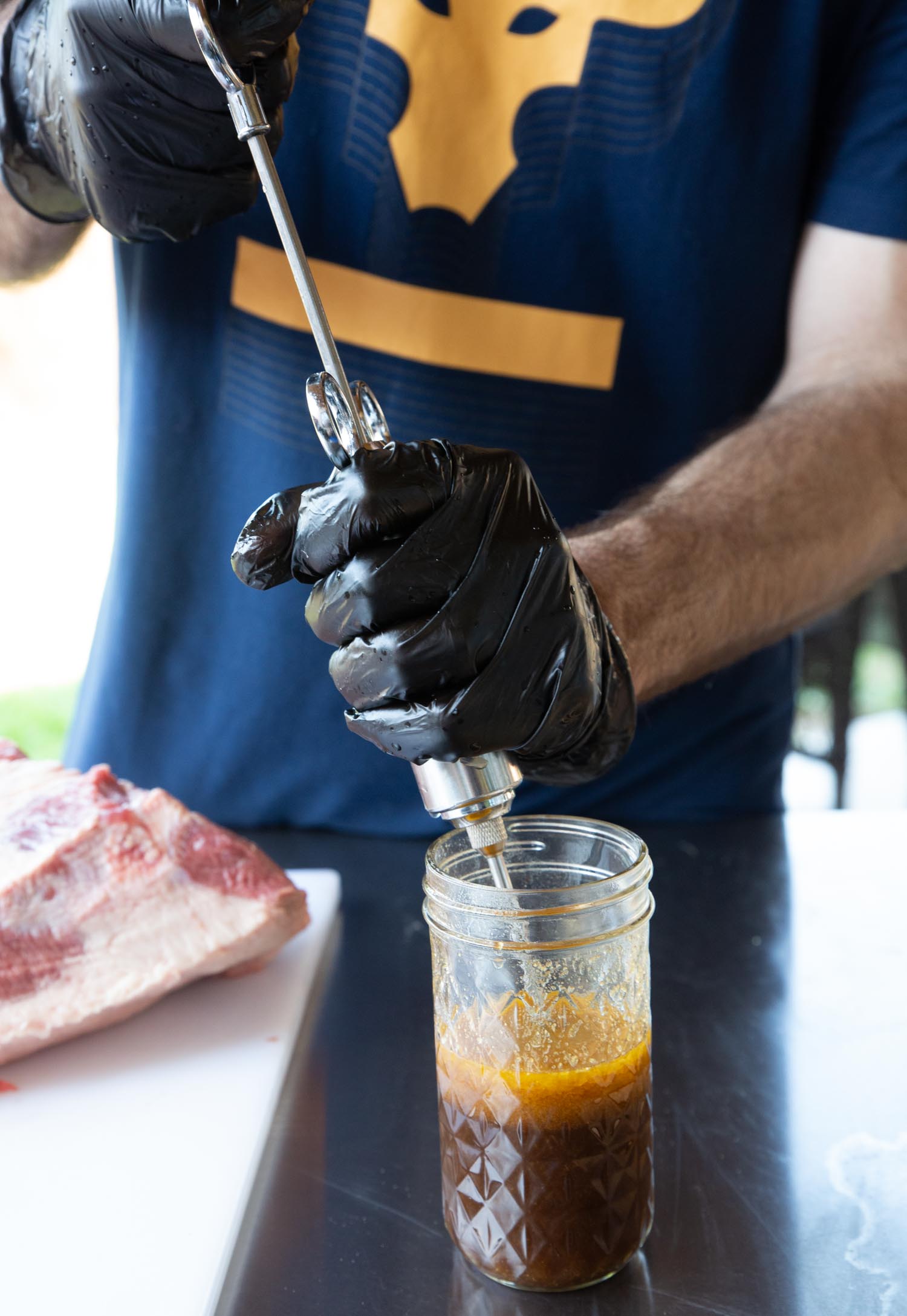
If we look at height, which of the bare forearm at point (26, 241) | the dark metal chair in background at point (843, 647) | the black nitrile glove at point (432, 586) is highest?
the bare forearm at point (26, 241)

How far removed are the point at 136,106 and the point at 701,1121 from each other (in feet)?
3.32

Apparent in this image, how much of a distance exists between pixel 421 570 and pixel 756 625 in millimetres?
744

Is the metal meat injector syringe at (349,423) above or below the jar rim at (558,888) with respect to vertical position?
above

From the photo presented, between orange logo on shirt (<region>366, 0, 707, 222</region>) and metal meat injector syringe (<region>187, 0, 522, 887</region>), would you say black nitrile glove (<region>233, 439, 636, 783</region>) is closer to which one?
metal meat injector syringe (<region>187, 0, 522, 887</region>)

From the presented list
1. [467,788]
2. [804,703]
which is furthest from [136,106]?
[804,703]

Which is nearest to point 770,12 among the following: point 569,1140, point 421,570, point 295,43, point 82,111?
point 295,43

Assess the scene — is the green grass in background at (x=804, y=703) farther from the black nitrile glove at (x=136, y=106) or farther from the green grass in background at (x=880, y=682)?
the black nitrile glove at (x=136, y=106)

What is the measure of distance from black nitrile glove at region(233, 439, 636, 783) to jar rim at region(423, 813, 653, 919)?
0.26ft

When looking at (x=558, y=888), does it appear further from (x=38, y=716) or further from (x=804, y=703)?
(x=38, y=716)

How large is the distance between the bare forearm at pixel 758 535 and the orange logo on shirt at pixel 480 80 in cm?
47

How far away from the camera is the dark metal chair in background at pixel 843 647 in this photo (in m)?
3.58

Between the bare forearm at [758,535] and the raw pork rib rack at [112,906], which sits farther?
the bare forearm at [758,535]

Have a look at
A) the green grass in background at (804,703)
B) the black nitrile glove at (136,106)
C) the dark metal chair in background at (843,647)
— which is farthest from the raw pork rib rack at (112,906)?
the green grass in background at (804,703)

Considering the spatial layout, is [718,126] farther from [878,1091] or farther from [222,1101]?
[222,1101]
